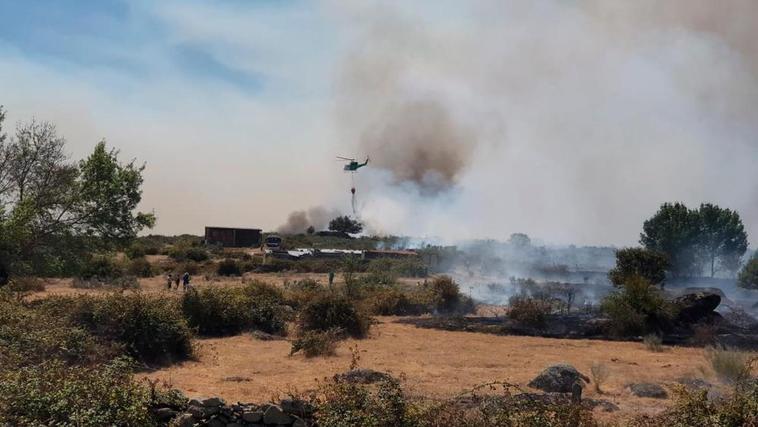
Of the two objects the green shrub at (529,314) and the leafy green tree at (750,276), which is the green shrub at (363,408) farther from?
the leafy green tree at (750,276)

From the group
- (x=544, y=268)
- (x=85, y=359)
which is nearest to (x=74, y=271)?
(x=85, y=359)

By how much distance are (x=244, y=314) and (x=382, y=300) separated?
10.3 metres

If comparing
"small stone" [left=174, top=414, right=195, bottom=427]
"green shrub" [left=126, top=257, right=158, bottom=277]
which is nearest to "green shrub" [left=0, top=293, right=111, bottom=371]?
"small stone" [left=174, top=414, right=195, bottom=427]

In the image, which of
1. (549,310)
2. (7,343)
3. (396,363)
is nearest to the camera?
(7,343)

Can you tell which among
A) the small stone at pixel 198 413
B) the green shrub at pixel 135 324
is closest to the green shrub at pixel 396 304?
the green shrub at pixel 135 324

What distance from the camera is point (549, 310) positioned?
29.2m

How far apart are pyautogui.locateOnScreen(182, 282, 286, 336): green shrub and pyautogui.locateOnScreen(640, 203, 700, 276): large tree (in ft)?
178

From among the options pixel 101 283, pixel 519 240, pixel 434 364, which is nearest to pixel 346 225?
pixel 519 240

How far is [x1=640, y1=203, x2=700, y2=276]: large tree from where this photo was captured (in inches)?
Result: 2638

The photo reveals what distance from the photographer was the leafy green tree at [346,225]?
358 feet

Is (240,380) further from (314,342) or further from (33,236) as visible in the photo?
(33,236)

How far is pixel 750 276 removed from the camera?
197ft

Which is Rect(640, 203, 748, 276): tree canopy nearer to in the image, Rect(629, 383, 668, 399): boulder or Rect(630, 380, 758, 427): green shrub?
Rect(629, 383, 668, 399): boulder

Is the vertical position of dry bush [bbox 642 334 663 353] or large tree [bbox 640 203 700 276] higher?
large tree [bbox 640 203 700 276]
